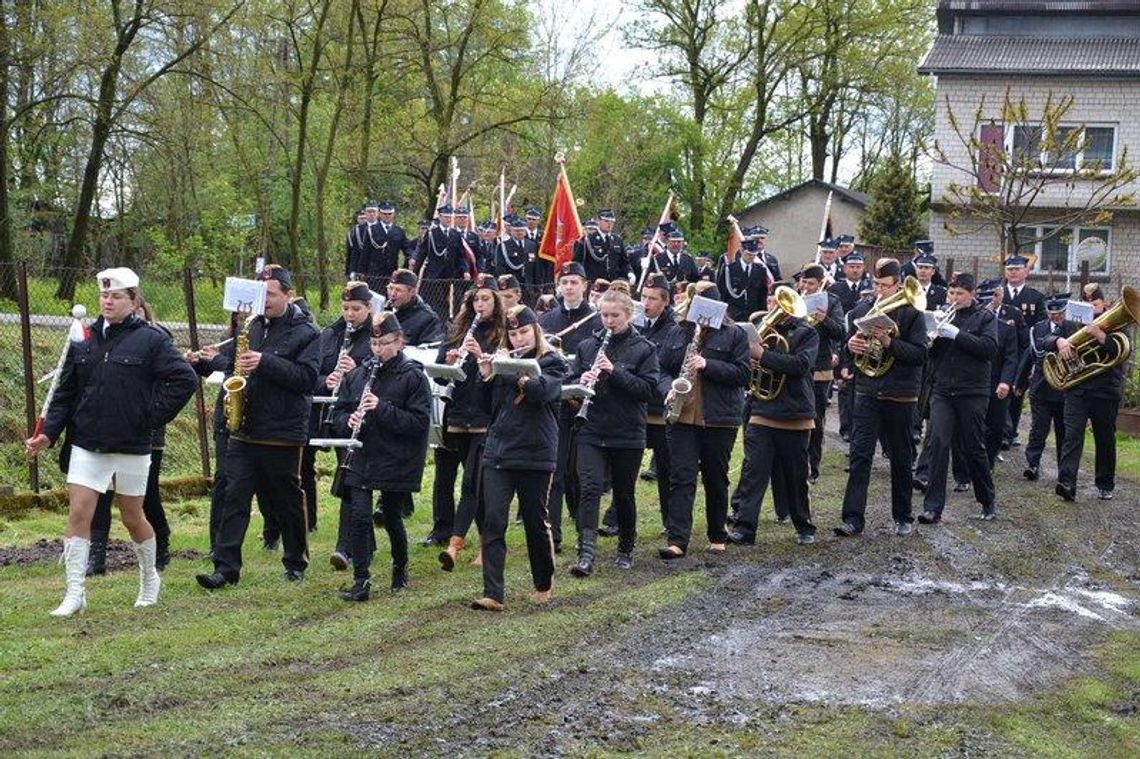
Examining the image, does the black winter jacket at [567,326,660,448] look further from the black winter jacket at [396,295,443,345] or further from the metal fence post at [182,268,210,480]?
the metal fence post at [182,268,210,480]

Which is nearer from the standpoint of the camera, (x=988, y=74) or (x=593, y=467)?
(x=593, y=467)

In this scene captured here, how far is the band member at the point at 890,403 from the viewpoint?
43.1 ft

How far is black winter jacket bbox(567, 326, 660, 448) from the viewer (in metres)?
11.5

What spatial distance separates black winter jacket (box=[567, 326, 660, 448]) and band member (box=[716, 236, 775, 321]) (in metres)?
10.4

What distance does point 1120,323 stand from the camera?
15.8m

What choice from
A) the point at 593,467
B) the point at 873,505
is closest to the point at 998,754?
the point at 593,467

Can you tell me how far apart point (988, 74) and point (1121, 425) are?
20216 mm

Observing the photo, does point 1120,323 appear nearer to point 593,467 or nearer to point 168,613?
point 593,467

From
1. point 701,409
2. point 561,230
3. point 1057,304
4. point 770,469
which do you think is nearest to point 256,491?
point 701,409

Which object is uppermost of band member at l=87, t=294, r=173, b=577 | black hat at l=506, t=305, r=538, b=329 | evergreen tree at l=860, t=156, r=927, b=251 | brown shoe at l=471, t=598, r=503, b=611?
evergreen tree at l=860, t=156, r=927, b=251

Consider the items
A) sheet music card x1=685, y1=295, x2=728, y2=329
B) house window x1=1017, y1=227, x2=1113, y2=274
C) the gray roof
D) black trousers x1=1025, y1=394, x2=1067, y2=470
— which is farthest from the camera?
the gray roof

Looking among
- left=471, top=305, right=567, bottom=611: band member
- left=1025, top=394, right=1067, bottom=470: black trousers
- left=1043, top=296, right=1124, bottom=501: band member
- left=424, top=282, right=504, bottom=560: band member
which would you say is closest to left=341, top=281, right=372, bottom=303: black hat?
left=424, top=282, right=504, bottom=560: band member

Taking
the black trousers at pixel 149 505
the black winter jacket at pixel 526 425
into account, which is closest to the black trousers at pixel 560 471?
the black winter jacket at pixel 526 425

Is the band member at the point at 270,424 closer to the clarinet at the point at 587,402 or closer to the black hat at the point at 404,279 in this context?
the black hat at the point at 404,279
